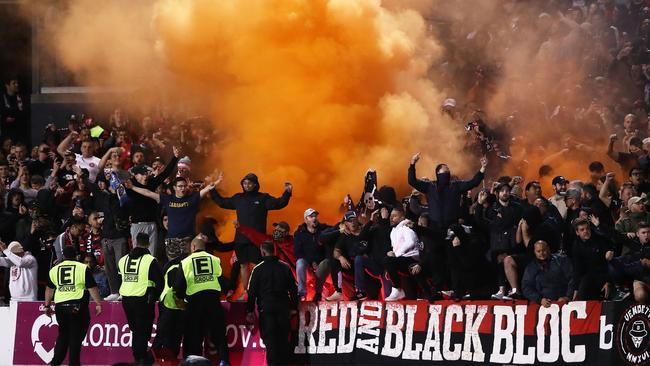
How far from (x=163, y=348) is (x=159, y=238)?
2.59m

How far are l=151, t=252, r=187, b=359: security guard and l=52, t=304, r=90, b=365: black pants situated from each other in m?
1.05

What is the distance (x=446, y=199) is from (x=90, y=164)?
6764 mm

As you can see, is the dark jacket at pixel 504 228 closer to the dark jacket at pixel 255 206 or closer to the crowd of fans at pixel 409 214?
the crowd of fans at pixel 409 214

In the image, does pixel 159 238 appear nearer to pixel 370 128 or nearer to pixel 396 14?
pixel 370 128

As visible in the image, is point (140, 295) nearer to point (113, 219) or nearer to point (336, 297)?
point (113, 219)

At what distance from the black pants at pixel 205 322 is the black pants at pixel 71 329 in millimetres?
1485

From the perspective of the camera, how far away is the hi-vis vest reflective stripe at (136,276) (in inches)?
645

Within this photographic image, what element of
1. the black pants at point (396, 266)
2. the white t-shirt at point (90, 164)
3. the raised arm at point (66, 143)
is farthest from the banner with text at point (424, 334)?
the raised arm at point (66, 143)

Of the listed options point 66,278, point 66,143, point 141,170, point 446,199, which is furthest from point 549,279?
point 66,143

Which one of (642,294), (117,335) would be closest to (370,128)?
(117,335)

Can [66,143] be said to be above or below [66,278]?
above

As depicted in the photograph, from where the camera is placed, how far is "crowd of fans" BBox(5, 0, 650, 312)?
15891mm

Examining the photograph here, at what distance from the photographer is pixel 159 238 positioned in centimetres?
1842

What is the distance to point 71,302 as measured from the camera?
1662 cm
